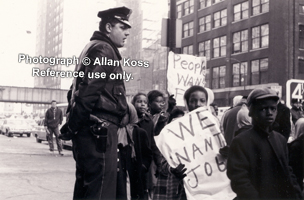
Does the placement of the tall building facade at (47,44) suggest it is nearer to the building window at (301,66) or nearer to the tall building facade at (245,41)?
the tall building facade at (245,41)

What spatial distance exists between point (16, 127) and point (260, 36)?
20.7 m

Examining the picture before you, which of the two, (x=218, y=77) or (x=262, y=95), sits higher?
(x=218, y=77)

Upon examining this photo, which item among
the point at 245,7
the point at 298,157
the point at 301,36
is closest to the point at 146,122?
the point at 298,157

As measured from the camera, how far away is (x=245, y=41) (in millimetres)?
36906

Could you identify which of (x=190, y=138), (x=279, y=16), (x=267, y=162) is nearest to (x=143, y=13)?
(x=190, y=138)

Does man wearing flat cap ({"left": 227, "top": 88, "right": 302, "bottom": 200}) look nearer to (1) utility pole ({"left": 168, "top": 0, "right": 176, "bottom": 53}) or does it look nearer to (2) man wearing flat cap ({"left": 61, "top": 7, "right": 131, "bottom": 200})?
(2) man wearing flat cap ({"left": 61, "top": 7, "right": 131, "bottom": 200})

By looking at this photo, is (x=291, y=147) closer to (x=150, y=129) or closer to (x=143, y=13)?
(x=150, y=129)

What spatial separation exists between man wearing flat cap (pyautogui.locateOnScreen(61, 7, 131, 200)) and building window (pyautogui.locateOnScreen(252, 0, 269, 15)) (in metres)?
33.0

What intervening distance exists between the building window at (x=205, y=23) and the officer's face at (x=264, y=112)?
130 feet

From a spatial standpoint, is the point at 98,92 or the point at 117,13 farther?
the point at 117,13

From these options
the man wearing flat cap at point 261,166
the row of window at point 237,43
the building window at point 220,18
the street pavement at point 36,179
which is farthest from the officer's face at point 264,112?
the building window at point 220,18

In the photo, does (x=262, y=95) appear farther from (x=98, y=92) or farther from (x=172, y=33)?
(x=172, y=33)

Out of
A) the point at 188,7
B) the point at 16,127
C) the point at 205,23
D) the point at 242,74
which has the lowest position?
the point at 16,127

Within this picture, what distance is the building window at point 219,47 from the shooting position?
39.5 m
